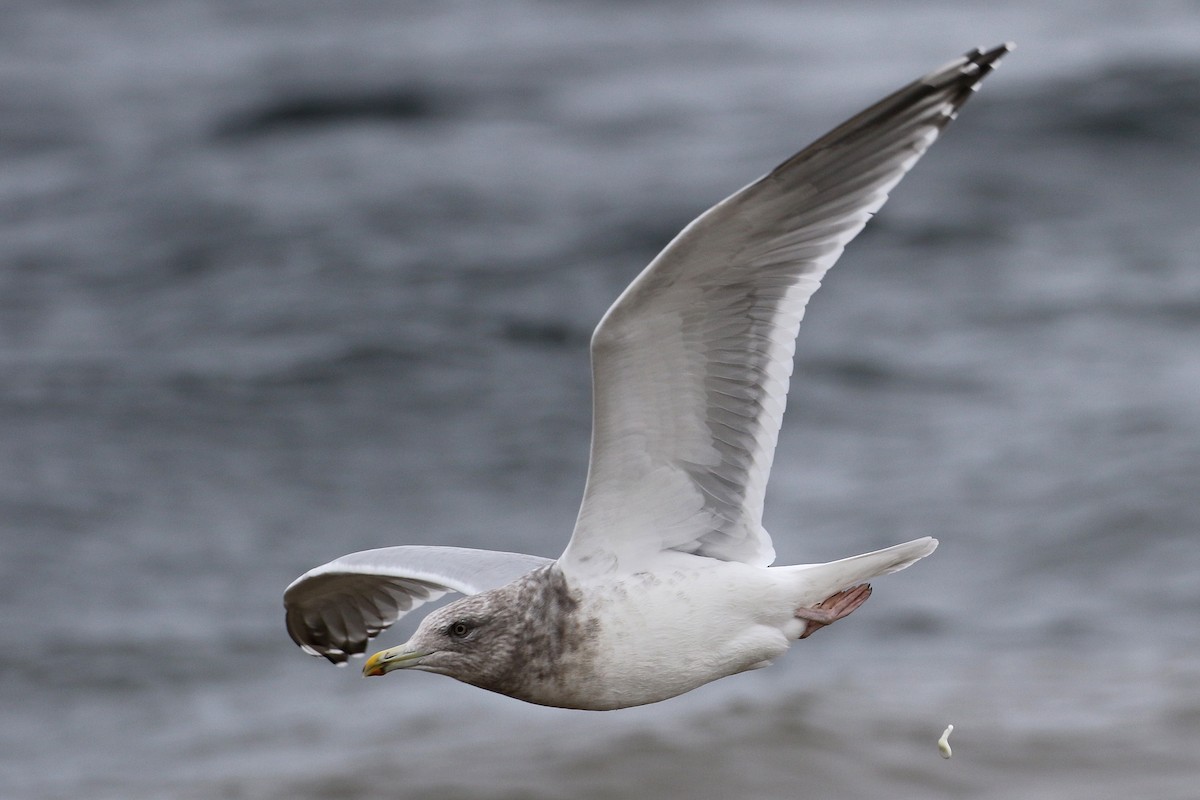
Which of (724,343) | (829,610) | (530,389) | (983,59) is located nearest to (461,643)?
(829,610)

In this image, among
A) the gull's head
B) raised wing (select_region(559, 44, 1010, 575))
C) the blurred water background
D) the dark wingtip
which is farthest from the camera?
the blurred water background

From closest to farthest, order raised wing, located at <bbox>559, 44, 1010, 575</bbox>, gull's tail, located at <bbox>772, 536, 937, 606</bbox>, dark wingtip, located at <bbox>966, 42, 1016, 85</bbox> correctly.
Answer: dark wingtip, located at <bbox>966, 42, 1016, 85</bbox> < raised wing, located at <bbox>559, 44, 1010, 575</bbox> < gull's tail, located at <bbox>772, 536, 937, 606</bbox>

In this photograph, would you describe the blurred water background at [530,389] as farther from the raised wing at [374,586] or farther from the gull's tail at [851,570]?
the gull's tail at [851,570]

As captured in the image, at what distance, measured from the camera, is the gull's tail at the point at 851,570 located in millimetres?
5203

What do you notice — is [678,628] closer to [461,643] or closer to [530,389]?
[461,643]

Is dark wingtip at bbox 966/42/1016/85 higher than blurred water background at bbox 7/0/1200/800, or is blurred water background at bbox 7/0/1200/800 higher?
blurred water background at bbox 7/0/1200/800

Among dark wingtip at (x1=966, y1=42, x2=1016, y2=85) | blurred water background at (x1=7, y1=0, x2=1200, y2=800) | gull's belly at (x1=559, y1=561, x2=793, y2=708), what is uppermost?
blurred water background at (x1=7, y1=0, x2=1200, y2=800)

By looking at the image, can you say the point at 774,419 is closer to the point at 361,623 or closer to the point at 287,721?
the point at 361,623

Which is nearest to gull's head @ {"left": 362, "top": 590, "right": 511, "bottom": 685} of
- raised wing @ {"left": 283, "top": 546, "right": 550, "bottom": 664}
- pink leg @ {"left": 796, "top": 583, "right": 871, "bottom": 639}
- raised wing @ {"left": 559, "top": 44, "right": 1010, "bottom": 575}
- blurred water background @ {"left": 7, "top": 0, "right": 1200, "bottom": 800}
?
raised wing @ {"left": 559, "top": 44, "right": 1010, "bottom": 575}

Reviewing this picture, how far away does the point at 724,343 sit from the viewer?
507 cm

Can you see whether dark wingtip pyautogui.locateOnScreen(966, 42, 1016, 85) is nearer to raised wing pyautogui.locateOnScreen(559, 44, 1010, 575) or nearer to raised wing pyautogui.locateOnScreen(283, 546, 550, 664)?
raised wing pyautogui.locateOnScreen(559, 44, 1010, 575)

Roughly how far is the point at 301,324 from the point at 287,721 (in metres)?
6.16

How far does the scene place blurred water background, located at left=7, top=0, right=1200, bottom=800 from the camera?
38.1ft

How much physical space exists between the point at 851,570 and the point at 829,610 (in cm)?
21
